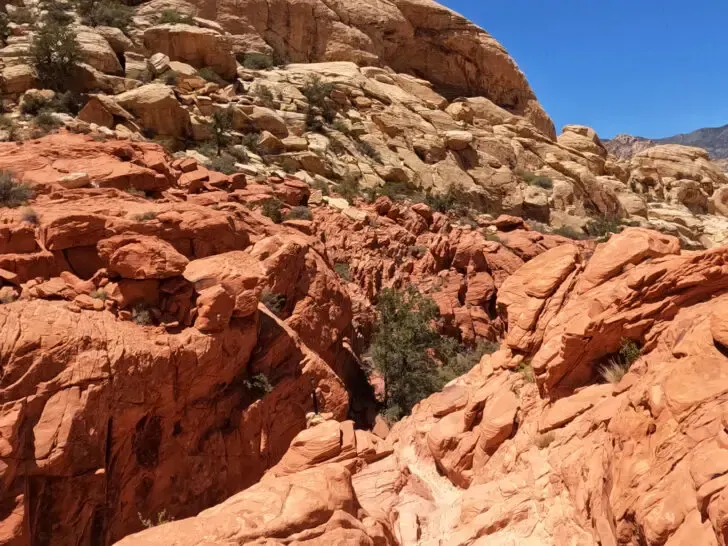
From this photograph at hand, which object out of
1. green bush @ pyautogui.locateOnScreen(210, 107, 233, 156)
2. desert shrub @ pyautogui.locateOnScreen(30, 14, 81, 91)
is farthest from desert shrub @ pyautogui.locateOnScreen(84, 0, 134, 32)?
green bush @ pyautogui.locateOnScreen(210, 107, 233, 156)

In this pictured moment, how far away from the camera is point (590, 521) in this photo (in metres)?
6.46

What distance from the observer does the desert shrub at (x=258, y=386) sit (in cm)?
1222

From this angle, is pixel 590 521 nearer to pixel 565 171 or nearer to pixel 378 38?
pixel 565 171

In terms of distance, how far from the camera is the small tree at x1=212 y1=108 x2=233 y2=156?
27.4 meters

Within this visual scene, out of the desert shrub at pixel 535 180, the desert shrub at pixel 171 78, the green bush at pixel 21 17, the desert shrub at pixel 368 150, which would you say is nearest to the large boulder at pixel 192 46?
the desert shrub at pixel 171 78

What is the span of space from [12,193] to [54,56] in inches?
671

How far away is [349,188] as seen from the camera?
28.3 meters

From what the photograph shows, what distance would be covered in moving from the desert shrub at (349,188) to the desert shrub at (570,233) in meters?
14.1

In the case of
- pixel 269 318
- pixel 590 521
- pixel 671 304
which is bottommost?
pixel 269 318

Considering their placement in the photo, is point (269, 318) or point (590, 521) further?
point (269, 318)

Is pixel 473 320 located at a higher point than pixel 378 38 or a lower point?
lower

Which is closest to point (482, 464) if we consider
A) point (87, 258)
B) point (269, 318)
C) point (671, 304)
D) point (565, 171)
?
point (671, 304)

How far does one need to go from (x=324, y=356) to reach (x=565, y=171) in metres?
35.5

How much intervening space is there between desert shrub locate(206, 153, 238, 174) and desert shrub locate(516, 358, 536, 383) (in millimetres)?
17670
